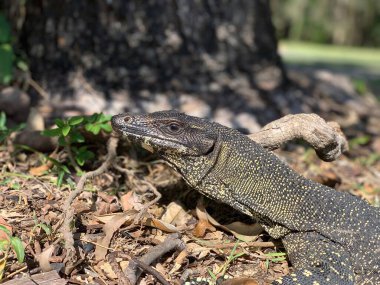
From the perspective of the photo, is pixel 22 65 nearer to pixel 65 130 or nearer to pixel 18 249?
pixel 65 130

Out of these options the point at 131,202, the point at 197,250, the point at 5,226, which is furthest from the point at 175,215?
the point at 5,226

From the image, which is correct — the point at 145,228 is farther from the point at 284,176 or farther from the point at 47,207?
the point at 284,176

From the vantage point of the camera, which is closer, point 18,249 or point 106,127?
point 18,249

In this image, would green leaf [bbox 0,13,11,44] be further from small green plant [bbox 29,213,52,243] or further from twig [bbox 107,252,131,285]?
twig [bbox 107,252,131,285]

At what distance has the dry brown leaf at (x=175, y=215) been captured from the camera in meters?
4.37

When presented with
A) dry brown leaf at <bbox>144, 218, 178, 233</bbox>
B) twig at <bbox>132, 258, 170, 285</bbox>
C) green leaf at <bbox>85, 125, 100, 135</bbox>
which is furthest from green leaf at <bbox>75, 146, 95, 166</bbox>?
twig at <bbox>132, 258, 170, 285</bbox>

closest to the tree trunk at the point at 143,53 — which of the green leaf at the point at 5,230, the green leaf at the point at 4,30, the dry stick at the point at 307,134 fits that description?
the green leaf at the point at 4,30

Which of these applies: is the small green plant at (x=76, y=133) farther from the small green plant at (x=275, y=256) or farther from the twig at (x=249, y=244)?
the small green plant at (x=275, y=256)

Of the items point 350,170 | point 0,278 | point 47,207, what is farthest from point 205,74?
point 0,278

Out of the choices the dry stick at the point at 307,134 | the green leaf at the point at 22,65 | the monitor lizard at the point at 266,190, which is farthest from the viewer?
the green leaf at the point at 22,65

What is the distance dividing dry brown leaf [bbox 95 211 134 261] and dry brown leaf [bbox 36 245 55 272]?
36 centimetres

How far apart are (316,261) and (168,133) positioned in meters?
1.44

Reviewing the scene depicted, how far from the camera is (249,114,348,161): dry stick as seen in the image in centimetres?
449

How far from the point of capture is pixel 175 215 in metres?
4.43
